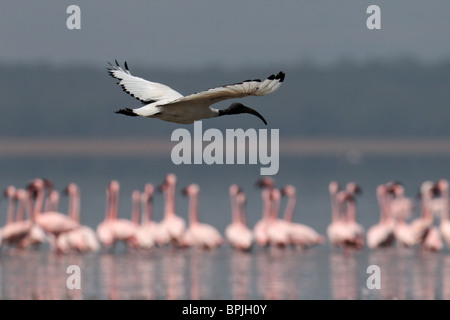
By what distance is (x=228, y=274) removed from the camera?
59.4ft

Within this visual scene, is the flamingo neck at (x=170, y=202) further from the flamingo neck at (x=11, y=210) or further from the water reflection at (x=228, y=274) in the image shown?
the flamingo neck at (x=11, y=210)

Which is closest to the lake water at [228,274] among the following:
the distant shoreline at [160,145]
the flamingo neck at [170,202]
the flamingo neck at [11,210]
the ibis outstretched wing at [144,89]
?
the flamingo neck at [11,210]

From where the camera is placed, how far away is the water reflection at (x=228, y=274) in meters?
16.1

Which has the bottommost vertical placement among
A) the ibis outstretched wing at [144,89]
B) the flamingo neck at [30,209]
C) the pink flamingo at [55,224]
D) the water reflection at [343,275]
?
the water reflection at [343,275]

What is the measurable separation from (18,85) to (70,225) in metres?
108

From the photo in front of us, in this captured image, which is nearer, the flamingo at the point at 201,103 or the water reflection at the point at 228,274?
the flamingo at the point at 201,103

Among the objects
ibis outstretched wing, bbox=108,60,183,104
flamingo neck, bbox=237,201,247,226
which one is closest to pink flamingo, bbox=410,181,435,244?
flamingo neck, bbox=237,201,247,226

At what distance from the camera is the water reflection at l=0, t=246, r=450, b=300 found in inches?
634

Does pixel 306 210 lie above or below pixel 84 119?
below

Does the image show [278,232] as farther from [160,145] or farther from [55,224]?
[160,145]

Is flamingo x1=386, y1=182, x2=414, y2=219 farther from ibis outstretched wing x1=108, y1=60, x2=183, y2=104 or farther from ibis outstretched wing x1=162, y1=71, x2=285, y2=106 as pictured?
ibis outstretched wing x1=162, y1=71, x2=285, y2=106
